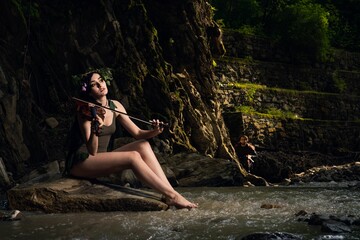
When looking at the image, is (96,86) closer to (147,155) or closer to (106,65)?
(147,155)

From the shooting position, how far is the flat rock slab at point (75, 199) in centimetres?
546

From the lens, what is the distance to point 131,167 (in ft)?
18.7

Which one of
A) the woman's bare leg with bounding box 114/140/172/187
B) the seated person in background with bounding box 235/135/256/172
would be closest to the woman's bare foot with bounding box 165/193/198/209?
the woman's bare leg with bounding box 114/140/172/187

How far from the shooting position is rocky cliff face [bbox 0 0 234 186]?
11.9m

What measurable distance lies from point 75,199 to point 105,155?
2.16ft

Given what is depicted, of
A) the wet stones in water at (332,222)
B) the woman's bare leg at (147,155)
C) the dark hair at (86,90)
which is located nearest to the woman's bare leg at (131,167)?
the woman's bare leg at (147,155)

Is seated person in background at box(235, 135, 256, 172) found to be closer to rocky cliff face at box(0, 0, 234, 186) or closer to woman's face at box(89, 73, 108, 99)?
rocky cliff face at box(0, 0, 234, 186)

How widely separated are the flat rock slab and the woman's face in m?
1.19

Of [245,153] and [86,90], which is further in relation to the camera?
[245,153]

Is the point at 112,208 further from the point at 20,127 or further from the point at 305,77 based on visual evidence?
the point at 305,77

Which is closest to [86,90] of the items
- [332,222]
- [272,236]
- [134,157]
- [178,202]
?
[134,157]

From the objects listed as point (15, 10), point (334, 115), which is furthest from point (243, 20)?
point (15, 10)

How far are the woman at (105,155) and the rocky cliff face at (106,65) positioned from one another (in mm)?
5357

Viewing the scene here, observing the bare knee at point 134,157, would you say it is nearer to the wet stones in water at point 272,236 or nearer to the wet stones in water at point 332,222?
the wet stones in water at point 332,222
